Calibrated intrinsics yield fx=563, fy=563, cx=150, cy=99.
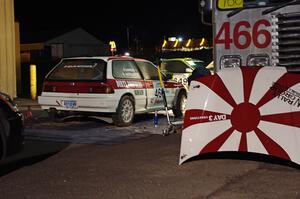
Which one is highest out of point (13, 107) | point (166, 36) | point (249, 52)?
point (166, 36)

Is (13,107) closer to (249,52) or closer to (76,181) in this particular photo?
(76,181)

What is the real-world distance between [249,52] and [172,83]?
6870mm

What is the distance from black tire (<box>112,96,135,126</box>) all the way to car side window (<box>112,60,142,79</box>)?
54 centimetres

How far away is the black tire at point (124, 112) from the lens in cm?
1239

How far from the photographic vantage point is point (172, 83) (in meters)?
14.6

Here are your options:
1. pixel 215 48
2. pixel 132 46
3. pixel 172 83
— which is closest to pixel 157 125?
pixel 172 83

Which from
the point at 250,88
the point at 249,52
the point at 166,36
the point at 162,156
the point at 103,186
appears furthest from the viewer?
the point at 166,36

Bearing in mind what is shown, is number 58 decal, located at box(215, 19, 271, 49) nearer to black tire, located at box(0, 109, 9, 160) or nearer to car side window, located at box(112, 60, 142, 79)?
black tire, located at box(0, 109, 9, 160)

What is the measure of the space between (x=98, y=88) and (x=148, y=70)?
2233 mm

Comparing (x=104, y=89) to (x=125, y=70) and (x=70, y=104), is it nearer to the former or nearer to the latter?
(x=70, y=104)

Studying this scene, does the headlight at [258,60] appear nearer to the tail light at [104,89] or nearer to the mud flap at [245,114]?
the mud flap at [245,114]

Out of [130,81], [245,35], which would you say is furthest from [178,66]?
[245,35]

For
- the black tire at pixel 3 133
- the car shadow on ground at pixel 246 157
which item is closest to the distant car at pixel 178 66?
the car shadow on ground at pixel 246 157

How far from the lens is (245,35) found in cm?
777
